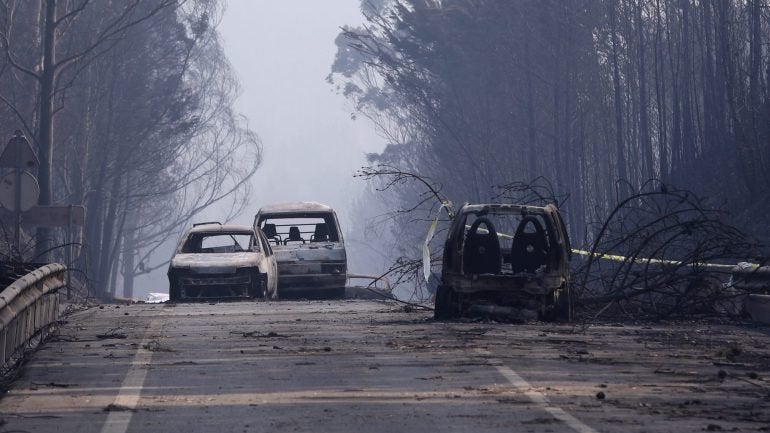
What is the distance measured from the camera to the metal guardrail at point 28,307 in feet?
40.7

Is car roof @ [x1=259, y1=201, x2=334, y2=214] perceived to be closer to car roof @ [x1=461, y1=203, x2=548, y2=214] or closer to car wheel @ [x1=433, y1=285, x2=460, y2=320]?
car wheel @ [x1=433, y1=285, x2=460, y2=320]

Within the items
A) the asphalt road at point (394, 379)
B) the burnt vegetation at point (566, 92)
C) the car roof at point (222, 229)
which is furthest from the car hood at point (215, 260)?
the burnt vegetation at point (566, 92)

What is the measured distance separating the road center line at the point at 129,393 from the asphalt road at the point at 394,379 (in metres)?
0.02

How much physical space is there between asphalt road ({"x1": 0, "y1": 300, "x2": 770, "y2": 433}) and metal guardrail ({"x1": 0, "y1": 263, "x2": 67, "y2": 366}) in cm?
31

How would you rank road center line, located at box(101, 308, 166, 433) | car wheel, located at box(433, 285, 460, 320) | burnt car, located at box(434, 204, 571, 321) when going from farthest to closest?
car wheel, located at box(433, 285, 460, 320) < burnt car, located at box(434, 204, 571, 321) < road center line, located at box(101, 308, 166, 433)

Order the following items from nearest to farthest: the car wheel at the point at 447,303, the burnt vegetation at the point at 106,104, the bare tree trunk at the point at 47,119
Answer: the car wheel at the point at 447,303, the bare tree trunk at the point at 47,119, the burnt vegetation at the point at 106,104

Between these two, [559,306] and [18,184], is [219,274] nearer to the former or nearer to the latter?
[18,184]

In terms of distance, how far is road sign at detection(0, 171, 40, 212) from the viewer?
80.5ft

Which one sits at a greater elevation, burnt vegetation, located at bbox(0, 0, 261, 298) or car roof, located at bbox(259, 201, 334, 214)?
burnt vegetation, located at bbox(0, 0, 261, 298)

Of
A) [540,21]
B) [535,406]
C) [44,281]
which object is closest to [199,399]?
[535,406]

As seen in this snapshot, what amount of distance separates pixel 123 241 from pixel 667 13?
149ft

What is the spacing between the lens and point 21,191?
24.5 metres

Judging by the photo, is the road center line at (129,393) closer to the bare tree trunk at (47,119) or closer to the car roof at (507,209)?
the car roof at (507,209)

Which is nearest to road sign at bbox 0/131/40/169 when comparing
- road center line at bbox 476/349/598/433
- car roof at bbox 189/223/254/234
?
car roof at bbox 189/223/254/234
